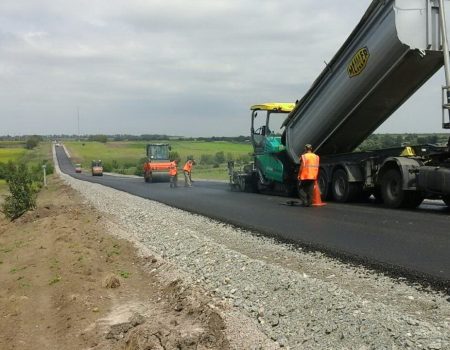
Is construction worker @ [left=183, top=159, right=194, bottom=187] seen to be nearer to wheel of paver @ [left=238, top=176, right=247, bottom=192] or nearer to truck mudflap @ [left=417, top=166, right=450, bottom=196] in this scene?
wheel of paver @ [left=238, top=176, right=247, bottom=192]

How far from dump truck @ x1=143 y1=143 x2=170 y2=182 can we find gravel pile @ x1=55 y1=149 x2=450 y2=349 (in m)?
25.4

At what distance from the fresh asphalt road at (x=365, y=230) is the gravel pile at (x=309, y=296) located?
469 mm

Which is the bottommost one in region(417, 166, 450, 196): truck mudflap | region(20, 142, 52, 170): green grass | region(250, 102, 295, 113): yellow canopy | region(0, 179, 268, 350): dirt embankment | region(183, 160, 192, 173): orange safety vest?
region(20, 142, 52, 170): green grass

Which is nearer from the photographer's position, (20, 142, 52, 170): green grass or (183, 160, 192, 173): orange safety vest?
(183, 160, 192, 173): orange safety vest

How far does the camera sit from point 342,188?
14.8 metres

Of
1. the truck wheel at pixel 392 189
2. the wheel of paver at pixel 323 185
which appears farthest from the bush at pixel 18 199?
the truck wheel at pixel 392 189

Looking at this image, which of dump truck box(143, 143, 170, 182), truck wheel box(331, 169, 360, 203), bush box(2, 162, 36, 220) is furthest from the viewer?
dump truck box(143, 143, 170, 182)

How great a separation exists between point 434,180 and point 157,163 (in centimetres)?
2574

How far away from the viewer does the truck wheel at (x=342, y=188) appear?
14430 millimetres

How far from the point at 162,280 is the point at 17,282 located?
3135mm

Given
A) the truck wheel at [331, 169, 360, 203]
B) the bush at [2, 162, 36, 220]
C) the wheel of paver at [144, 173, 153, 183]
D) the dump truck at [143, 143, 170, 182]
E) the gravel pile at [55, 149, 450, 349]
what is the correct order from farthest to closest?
1. the wheel of paver at [144, 173, 153, 183]
2. the dump truck at [143, 143, 170, 182]
3. the bush at [2, 162, 36, 220]
4. the truck wheel at [331, 169, 360, 203]
5. the gravel pile at [55, 149, 450, 349]

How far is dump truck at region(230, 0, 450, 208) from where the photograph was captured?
11234mm

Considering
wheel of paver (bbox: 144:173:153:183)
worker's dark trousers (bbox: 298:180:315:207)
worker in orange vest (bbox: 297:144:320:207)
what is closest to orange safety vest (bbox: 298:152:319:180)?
worker in orange vest (bbox: 297:144:320:207)

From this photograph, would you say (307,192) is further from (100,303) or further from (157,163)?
(157,163)
